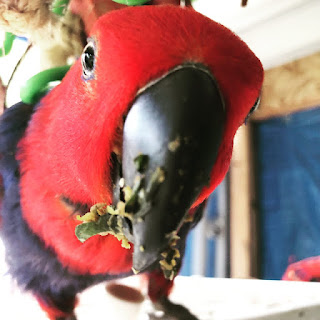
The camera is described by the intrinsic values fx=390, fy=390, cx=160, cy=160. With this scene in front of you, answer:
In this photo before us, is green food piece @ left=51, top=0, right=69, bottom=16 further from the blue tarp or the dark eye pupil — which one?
the blue tarp

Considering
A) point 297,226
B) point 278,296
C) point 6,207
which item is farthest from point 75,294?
point 297,226

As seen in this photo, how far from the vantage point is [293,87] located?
125cm

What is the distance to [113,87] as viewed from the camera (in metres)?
0.29

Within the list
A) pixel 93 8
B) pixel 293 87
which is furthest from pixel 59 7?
pixel 293 87

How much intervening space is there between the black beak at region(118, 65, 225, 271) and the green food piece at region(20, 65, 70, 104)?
0.91ft

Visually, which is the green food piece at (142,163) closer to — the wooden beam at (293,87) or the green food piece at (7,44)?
the green food piece at (7,44)

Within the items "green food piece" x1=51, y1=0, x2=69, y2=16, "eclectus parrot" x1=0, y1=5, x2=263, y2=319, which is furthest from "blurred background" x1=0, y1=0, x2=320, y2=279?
"eclectus parrot" x1=0, y1=5, x2=263, y2=319

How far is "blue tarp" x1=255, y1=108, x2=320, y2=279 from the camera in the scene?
49.6 inches

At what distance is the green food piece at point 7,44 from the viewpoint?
22.4 inches

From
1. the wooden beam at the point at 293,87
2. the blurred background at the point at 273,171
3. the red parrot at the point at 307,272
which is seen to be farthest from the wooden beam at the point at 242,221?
the red parrot at the point at 307,272

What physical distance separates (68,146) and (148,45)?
0.14 metres

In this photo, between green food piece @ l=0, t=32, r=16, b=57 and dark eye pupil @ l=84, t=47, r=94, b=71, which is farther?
green food piece @ l=0, t=32, r=16, b=57

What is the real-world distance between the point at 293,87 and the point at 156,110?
3.57ft

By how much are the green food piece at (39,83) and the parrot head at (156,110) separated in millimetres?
171
